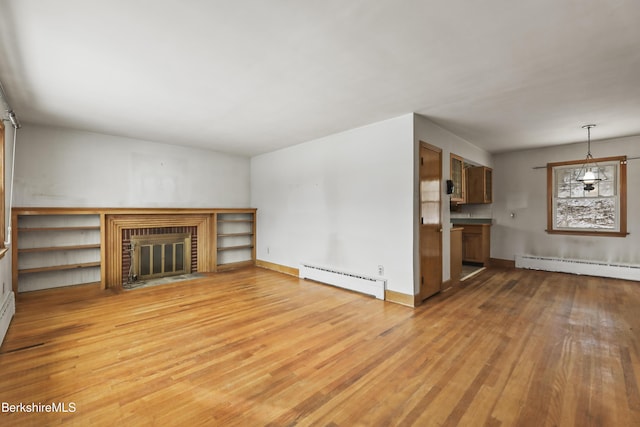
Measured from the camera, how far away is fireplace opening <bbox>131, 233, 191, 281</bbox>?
16.0ft

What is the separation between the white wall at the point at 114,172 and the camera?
413 centimetres

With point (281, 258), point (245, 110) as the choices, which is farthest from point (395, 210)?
point (281, 258)

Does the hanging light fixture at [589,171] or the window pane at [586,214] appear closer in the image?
the hanging light fixture at [589,171]

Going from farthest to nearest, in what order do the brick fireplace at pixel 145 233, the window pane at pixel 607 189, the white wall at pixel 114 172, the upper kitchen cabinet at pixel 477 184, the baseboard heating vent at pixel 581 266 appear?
the upper kitchen cabinet at pixel 477 184 → the window pane at pixel 607 189 → the baseboard heating vent at pixel 581 266 → the brick fireplace at pixel 145 233 → the white wall at pixel 114 172

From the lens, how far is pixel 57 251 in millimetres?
4242

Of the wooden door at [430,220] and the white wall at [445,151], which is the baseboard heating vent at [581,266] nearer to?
the white wall at [445,151]

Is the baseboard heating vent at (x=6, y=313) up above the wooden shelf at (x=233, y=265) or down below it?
above

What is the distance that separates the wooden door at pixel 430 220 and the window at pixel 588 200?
10.2ft

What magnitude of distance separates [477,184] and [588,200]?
190cm

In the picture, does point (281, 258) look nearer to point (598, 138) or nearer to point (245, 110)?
point (245, 110)

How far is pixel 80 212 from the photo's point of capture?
4.18 metres

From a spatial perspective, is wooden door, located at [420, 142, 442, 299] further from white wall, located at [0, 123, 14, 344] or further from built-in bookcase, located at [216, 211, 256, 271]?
white wall, located at [0, 123, 14, 344]

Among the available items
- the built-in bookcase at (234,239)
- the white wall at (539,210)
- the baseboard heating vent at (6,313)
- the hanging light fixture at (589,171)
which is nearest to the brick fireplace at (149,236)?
the built-in bookcase at (234,239)

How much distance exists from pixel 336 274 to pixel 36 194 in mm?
4625
